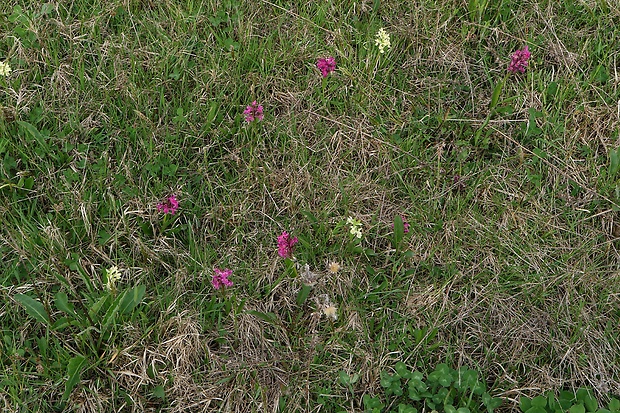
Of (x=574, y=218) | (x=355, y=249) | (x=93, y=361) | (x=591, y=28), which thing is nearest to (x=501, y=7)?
(x=591, y=28)

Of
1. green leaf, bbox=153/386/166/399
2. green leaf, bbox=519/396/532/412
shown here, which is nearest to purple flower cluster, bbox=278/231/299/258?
green leaf, bbox=153/386/166/399

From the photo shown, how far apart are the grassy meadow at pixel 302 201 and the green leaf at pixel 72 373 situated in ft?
0.04

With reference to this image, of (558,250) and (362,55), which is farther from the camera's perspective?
(362,55)

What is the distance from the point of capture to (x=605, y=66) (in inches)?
130

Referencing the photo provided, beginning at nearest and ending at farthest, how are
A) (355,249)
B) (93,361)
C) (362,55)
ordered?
(93,361) < (355,249) < (362,55)

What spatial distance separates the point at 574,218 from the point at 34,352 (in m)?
2.28

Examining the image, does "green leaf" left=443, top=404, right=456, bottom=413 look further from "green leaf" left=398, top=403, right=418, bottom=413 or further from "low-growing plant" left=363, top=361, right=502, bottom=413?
"green leaf" left=398, top=403, right=418, bottom=413

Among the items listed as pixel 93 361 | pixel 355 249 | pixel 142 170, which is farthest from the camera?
pixel 142 170

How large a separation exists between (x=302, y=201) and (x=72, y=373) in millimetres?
1149

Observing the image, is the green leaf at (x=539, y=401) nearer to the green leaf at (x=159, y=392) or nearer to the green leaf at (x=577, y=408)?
the green leaf at (x=577, y=408)

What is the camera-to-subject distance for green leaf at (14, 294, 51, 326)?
2.36m

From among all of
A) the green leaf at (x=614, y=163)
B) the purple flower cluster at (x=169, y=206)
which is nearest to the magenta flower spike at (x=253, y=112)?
the purple flower cluster at (x=169, y=206)

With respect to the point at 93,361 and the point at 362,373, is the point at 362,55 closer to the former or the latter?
the point at 362,373

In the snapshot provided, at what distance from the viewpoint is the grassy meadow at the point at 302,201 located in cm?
239
